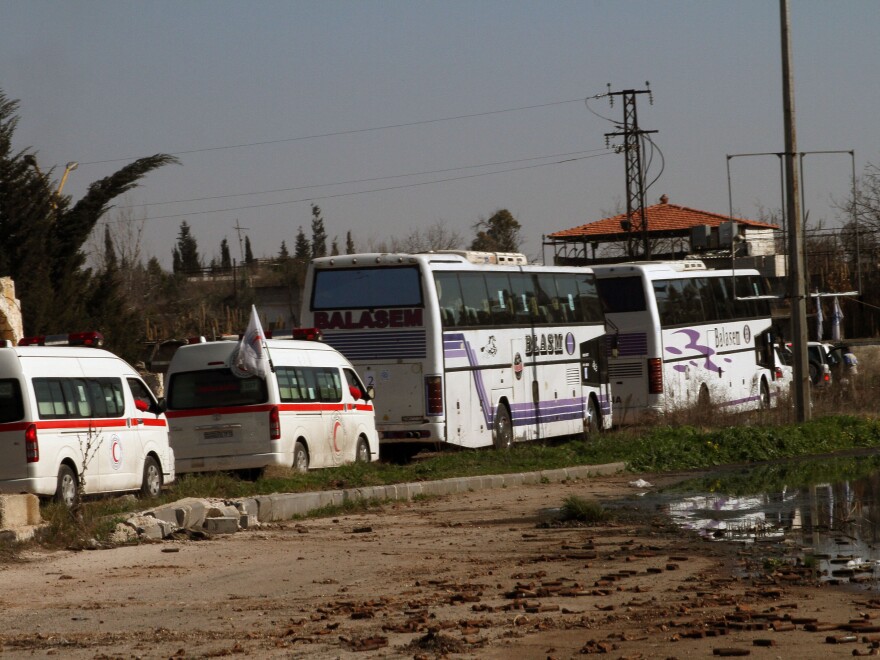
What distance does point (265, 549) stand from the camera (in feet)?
40.7

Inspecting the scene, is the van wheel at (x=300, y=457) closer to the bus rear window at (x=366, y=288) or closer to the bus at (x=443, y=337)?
the bus at (x=443, y=337)

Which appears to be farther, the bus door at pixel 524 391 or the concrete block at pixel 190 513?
the bus door at pixel 524 391

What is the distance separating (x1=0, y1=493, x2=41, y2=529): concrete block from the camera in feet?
40.1

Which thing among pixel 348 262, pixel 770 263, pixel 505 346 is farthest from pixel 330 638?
pixel 770 263

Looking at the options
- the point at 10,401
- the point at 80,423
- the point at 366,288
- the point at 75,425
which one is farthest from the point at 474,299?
the point at 10,401

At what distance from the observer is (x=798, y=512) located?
13992mm

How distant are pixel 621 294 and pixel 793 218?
7.56 m

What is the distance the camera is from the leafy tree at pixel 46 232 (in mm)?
29234

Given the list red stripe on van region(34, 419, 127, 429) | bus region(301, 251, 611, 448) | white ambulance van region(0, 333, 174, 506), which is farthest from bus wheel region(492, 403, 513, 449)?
red stripe on van region(34, 419, 127, 429)

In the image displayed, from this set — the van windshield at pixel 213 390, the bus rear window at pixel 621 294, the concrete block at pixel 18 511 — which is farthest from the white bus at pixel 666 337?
the concrete block at pixel 18 511

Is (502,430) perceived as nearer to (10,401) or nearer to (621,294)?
(621,294)

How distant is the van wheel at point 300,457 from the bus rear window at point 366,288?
4526mm

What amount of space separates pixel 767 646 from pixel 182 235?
139726 millimetres

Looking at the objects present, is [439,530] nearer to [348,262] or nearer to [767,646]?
[767,646]
